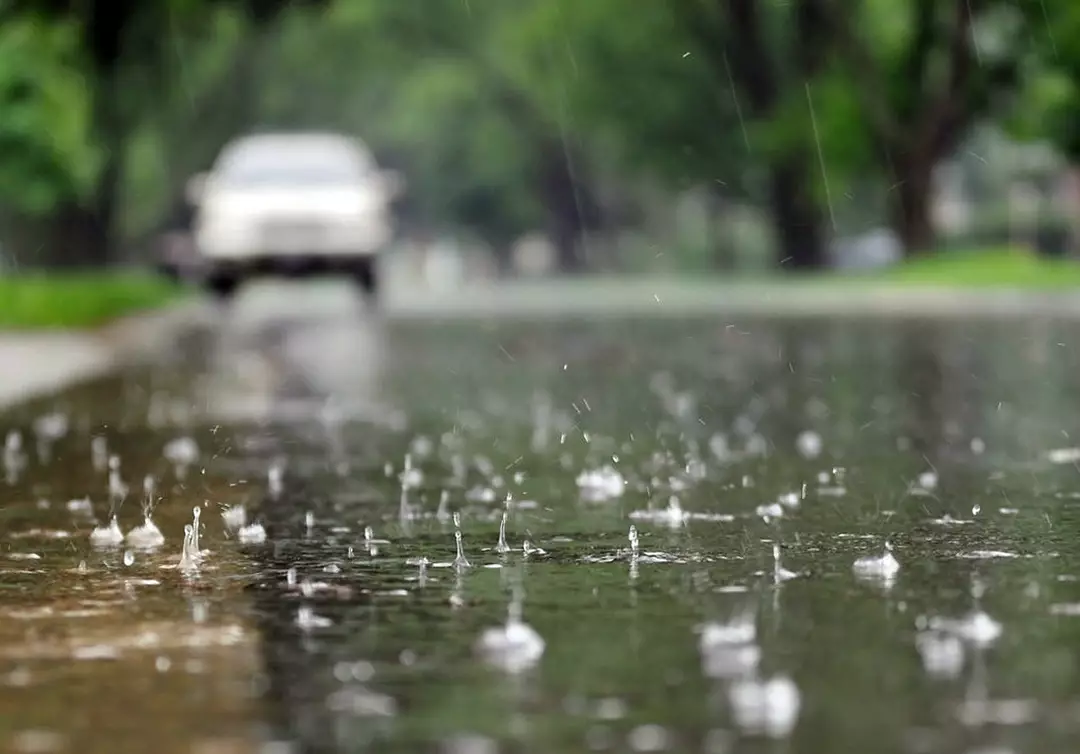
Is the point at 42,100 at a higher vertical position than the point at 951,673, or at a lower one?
higher

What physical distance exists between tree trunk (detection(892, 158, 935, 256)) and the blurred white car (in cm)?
1481

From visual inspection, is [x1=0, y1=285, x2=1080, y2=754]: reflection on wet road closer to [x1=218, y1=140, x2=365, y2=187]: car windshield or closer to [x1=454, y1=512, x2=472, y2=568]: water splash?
[x1=454, y1=512, x2=472, y2=568]: water splash

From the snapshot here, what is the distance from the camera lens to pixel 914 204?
45.2 m

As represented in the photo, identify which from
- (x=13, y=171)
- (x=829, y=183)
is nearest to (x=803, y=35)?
(x=829, y=183)

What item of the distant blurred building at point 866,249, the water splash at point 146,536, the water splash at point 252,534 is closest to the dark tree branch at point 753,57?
the distant blurred building at point 866,249

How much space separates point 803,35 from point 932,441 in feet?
126

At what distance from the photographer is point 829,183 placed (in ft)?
161

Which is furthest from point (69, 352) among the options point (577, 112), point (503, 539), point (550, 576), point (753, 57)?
point (577, 112)

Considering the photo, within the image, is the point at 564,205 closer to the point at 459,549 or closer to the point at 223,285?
the point at 223,285

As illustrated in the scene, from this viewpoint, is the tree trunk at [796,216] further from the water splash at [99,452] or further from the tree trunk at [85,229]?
the water splash at [99,452]

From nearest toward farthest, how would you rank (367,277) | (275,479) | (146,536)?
(146,536) < (275,479) < (367,277)

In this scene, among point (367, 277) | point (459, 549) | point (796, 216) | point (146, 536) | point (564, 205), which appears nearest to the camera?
point (459, 549)

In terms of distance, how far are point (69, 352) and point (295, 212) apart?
10.5 meters

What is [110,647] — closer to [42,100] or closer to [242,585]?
[242,585]
